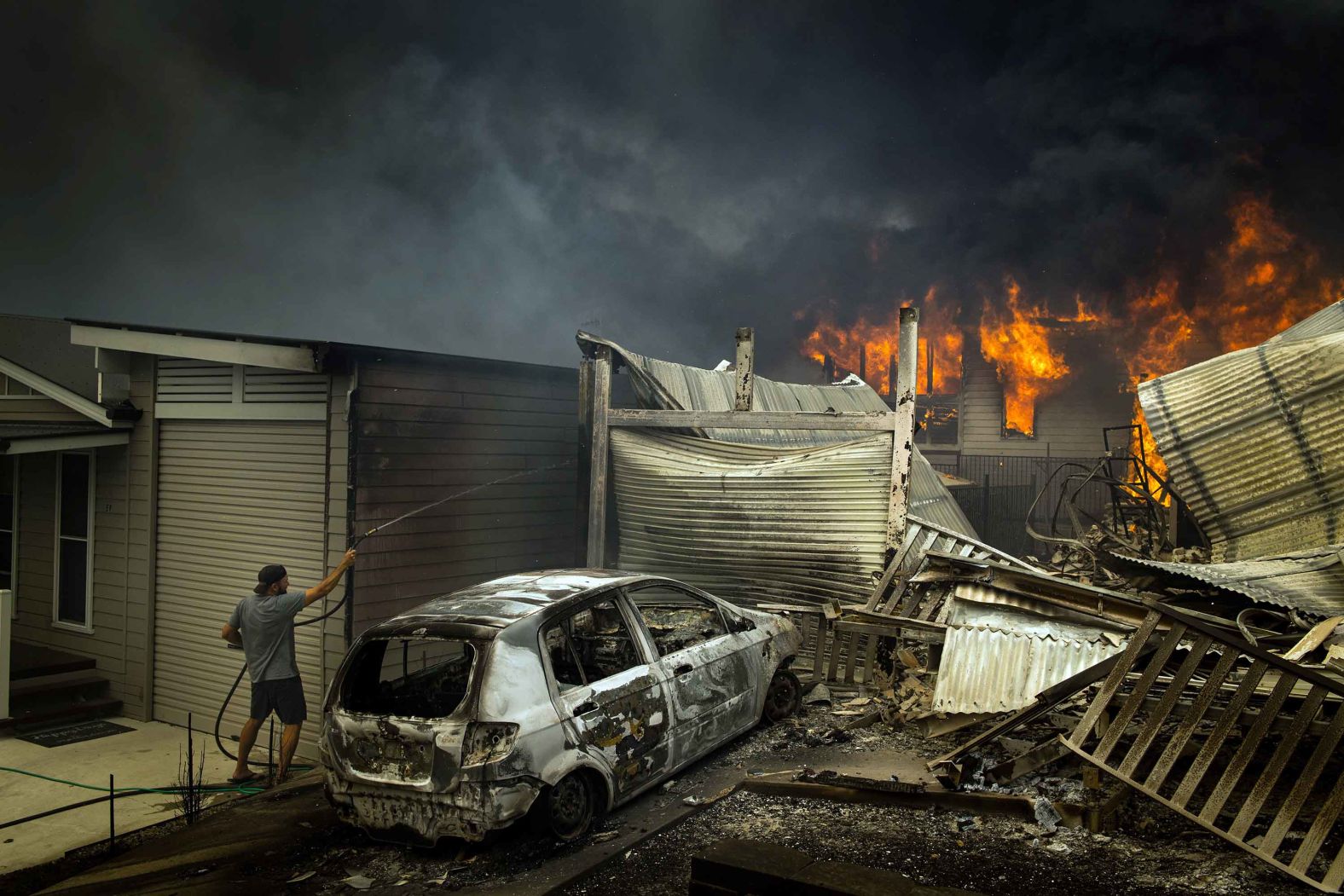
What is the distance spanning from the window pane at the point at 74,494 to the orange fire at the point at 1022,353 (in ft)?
81.6

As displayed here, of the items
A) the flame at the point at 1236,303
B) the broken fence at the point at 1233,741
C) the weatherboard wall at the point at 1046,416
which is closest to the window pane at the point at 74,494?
the broken fence at the point at 1233,741

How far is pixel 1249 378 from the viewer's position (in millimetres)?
8547

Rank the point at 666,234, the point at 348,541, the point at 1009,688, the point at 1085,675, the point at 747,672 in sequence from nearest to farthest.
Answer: the point at 1085,675, the point at 1009,688, the point at 747,672, the point at 348,541, the point at 666,234

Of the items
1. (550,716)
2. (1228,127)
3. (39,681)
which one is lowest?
(39,681)

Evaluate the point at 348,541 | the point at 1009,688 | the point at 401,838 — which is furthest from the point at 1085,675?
the point at 348,541

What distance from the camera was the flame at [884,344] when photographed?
29.9 m

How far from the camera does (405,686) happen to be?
5348mm

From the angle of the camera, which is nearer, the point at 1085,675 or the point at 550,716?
the point at 550,716

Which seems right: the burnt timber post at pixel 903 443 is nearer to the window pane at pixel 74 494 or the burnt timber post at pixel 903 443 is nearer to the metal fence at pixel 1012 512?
the metal fence at pixel 1012 512

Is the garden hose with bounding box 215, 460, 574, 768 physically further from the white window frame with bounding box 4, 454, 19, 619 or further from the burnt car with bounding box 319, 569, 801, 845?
the white window frame with bounding box 4, 454, 19, 619

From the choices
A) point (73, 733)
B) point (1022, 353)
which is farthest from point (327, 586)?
point (1022, 353)

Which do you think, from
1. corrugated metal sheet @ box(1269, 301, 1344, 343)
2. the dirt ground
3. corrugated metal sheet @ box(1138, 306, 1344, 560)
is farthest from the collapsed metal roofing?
corrugated metal sheet @ box(1269, 301, 1344, 343)

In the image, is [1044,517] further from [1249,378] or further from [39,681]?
[39,681]

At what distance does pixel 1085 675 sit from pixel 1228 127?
2516 cm
